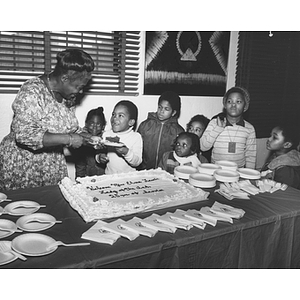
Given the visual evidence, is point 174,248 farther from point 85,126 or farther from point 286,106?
point 286,106

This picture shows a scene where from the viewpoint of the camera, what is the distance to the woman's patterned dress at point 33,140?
2.35 meters

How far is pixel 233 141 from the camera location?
3.55m

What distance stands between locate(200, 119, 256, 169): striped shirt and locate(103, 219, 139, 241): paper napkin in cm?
209

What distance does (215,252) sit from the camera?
5.88ft

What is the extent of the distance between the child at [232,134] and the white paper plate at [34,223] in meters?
2.25

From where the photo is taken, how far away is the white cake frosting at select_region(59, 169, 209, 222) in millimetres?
1864

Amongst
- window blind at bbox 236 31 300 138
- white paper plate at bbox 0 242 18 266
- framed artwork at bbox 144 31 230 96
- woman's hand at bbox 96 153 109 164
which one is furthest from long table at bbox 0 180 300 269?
window blind at bbox 236 31 300 138

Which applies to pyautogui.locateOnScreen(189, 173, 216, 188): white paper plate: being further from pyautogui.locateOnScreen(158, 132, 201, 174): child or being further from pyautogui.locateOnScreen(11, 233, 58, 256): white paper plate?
pyautogui.locateOnScreen(11, 233, 58, 256): white paper plate

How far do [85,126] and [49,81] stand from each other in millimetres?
1150

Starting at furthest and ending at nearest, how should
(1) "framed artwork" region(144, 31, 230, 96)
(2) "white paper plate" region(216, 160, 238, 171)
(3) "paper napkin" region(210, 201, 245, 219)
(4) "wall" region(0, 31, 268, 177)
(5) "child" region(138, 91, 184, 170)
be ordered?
(1) "framed artwork" region(144, 31, 230, 96), (5) "child" region(138, 91, 184, 170), (4) "wall" region(0, 31, 268, 177), (2) "white paper plate" region(216, 160, 238, 171), (3) "paper napkin" region(210, 201, 245, 219)

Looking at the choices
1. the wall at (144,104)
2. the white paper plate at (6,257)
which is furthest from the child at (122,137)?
the white paper plate at (6,257)

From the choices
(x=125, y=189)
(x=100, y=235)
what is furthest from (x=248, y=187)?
(x=100, y=235)

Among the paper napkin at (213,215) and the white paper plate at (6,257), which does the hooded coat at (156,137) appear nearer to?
the paper napkin at (213,215)

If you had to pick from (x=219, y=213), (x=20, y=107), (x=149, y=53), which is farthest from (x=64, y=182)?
(x=149, y=53)
